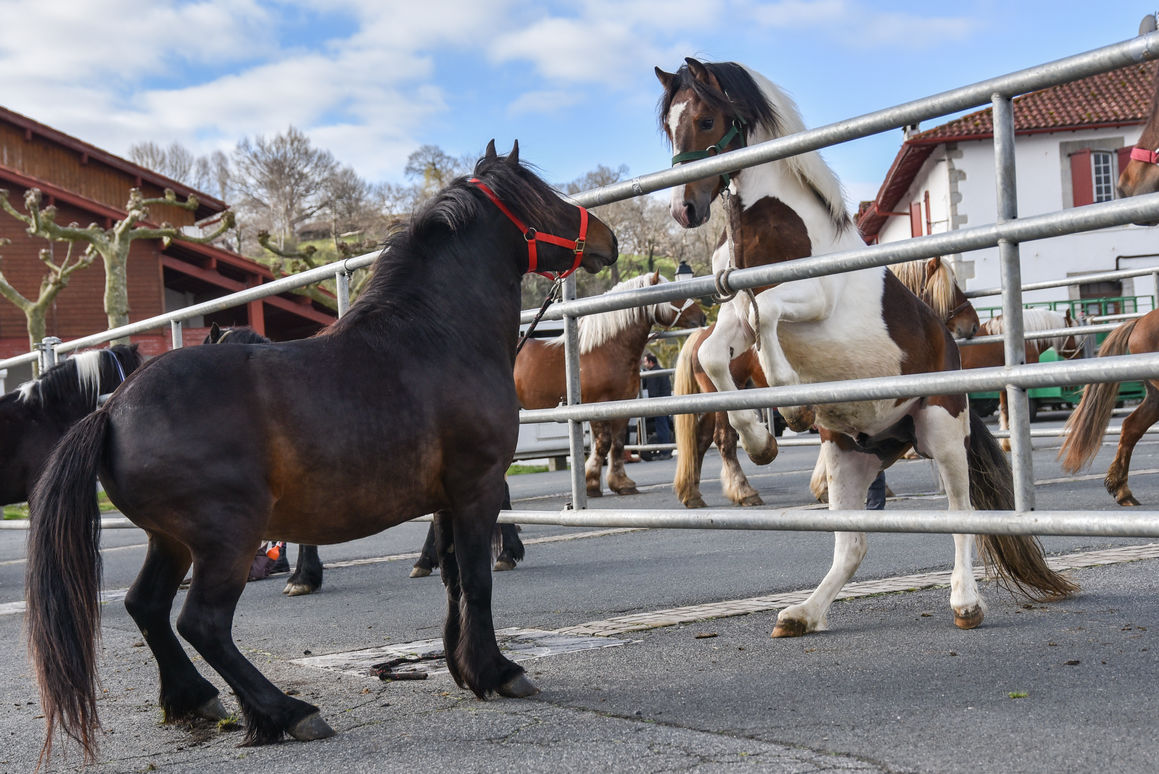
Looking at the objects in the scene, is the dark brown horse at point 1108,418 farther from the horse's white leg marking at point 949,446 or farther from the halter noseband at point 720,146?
the halter noseband at point 720,146

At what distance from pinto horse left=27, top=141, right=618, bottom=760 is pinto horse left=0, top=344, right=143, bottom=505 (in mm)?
3162

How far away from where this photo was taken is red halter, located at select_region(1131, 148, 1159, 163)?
16.8ft

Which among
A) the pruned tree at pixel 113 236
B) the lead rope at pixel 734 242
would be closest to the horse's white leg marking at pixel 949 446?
the lead rope at pixel 734 242

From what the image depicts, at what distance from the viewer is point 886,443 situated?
15.8 feet

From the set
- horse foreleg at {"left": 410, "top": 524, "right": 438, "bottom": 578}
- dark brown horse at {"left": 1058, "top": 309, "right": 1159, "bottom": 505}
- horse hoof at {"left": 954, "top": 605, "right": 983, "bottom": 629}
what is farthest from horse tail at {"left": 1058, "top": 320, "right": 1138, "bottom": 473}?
horse foreleg at {"left": 410, "top": 524, "right": 438, "bottom": 578}

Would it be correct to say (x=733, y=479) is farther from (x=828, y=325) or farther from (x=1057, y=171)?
(x=1057, y=171)

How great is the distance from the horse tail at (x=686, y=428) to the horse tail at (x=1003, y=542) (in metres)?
4.33

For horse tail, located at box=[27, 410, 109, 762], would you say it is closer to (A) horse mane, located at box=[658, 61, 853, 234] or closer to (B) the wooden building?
(A) horse mane, located at box=[658, 61, 853, 234]

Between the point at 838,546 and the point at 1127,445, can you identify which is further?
the point at 1127,445

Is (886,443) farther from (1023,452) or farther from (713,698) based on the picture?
(713,698)

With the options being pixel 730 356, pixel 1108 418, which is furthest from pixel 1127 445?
pixel 730 356

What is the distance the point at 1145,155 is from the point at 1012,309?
98.7 inches

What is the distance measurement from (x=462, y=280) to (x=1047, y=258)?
115 ft

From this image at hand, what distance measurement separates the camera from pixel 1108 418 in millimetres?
8391
